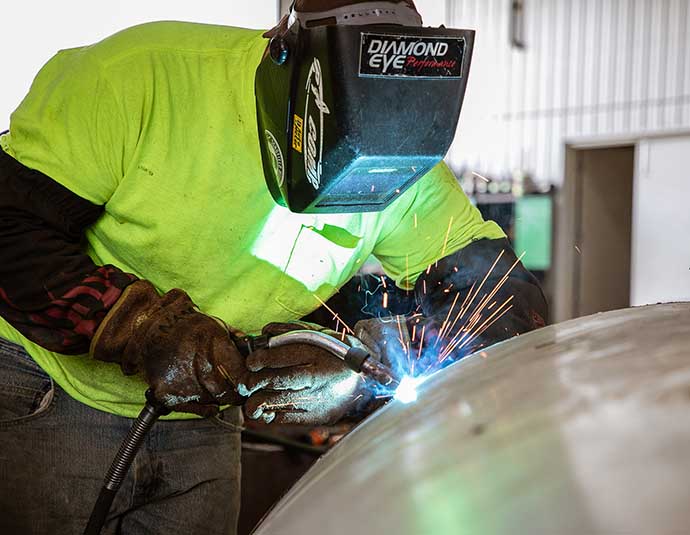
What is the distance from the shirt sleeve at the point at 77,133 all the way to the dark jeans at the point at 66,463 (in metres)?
0.44

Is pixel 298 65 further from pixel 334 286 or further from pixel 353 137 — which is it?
pixel 334 286

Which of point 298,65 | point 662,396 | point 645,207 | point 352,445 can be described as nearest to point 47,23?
point 298,65

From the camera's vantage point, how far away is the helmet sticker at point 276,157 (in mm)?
1373

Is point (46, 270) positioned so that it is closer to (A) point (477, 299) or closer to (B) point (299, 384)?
(B) point (299, 384)

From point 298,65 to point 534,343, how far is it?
0.65 meters

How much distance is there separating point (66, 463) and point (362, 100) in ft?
3.12


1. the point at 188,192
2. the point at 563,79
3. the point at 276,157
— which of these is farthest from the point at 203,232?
the point at 563,79

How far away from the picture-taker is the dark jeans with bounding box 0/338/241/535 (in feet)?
5.40

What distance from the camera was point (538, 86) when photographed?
26.8ft

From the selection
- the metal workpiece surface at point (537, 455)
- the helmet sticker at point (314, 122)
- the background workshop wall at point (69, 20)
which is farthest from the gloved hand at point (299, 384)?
the background workshop wall at point (69, 20)

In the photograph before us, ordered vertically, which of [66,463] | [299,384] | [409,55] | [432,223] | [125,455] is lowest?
[66,463]

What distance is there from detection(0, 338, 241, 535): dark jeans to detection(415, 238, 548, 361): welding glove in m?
0.58

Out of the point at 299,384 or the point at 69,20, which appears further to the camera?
the point at 69,20

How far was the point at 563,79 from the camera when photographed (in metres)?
8.04
